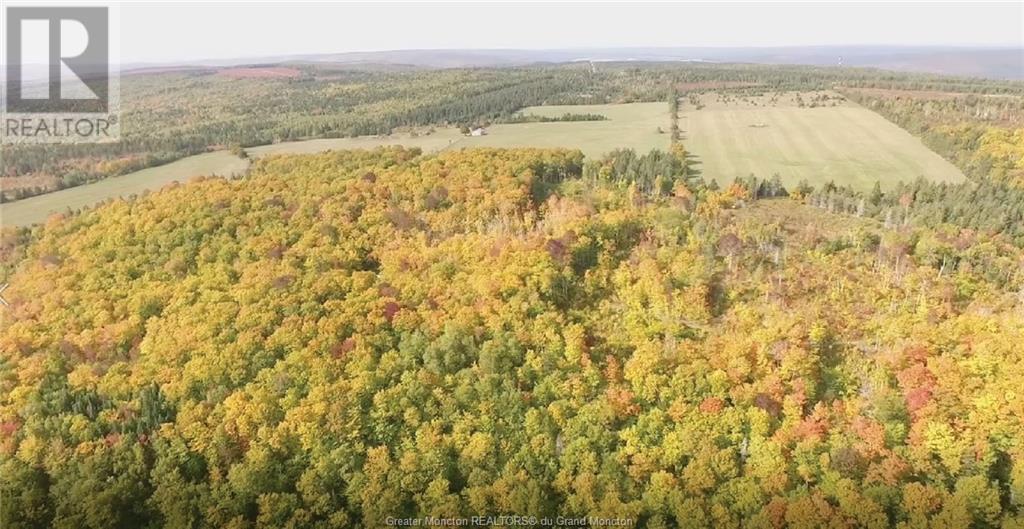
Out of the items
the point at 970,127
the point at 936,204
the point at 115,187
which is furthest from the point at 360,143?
the point at 970,127

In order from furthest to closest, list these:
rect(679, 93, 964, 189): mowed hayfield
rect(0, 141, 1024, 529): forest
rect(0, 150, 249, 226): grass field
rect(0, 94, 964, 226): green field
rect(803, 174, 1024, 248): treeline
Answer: rect(679, 93, 964, 189): mowed hayfield
rect(0, 94, 964, 226): green field
rect(0, 150, 249, 226): grass field
rect(803, 174, 1024, 248): treeline
rect(0, 141, 1024, 529): forest

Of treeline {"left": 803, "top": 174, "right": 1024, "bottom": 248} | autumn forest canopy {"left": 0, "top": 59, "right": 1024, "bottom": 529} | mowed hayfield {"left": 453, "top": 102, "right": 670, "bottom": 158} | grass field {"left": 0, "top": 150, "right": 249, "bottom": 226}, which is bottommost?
autumn forest canopy {"left": 0, "top": 59, "right": 1024, "bottom": 529}

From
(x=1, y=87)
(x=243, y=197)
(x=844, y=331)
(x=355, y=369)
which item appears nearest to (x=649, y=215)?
(x=844, y=331)

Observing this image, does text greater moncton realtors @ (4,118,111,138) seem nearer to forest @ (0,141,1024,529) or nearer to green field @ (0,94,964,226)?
green field @ (0,94,964,226)

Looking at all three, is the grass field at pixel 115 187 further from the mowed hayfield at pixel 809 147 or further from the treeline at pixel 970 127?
the treeline at pixel 970 127

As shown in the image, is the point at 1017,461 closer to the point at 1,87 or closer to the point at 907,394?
the point at 907,394

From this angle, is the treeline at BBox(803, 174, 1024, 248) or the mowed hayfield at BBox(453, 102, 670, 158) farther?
the mowed hayfield at BBox(453, 102, 670, 158)

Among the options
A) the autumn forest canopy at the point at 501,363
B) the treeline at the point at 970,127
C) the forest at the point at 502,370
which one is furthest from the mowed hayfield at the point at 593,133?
the forest at the point at 502,370

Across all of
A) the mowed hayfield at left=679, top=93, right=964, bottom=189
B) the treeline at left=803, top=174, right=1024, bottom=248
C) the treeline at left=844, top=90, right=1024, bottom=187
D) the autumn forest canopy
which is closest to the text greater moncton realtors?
the autumn forest canopy

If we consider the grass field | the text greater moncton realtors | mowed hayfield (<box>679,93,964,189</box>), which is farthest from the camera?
the text greater moncton realtors

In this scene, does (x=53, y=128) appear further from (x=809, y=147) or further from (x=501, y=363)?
(x=809, y=147)
